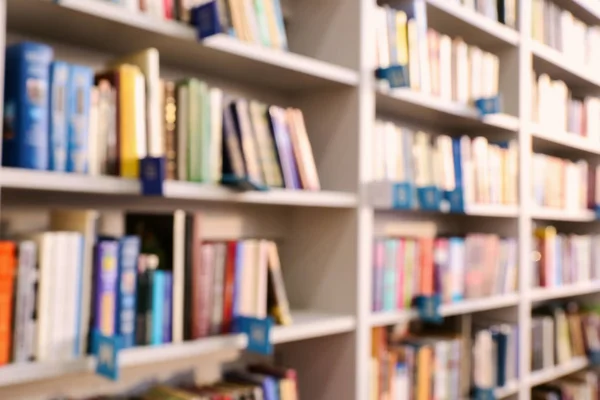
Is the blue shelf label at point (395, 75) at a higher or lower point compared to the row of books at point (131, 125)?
higher

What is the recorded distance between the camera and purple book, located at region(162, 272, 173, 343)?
143 centimetres

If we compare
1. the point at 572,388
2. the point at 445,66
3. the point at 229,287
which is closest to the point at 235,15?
the point at 229,287

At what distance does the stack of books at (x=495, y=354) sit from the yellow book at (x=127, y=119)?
60.7 inches

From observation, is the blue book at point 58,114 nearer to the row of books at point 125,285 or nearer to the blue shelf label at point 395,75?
the row of books at point 125,285

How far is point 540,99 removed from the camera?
2.79 m

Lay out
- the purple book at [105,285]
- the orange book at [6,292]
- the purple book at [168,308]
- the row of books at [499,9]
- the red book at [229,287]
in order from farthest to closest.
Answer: the row of books at [499,9]
the red book at [229,287]
the purple book at [168,308]
the purple book at [105,285]
the orange book at [6,292]

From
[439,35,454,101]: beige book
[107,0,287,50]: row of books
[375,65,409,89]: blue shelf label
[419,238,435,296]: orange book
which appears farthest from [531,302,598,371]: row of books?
[107,0,287,50]: row of books

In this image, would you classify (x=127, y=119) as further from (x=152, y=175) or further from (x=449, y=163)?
(x=449, y=163)

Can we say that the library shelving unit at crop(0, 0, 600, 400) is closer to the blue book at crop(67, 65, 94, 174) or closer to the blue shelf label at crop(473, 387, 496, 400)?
the blue book at crop(67, 65, 94, 174)

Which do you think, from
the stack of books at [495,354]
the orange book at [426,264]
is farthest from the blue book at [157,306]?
the stack of books at [495,354]

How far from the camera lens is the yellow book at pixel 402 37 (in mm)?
2049

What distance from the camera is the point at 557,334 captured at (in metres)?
2.88

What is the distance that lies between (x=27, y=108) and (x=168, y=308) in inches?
20.1

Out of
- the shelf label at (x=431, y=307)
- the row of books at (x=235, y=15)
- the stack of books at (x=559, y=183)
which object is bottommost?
the shelf label at (x=431, y=307)
